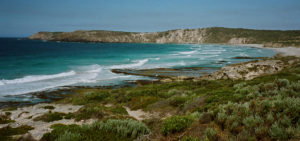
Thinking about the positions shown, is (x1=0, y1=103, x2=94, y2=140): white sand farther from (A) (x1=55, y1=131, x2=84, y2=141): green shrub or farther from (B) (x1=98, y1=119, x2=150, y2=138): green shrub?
(B) (x1=98, y1=119, x2=150, y2=138): green shrub

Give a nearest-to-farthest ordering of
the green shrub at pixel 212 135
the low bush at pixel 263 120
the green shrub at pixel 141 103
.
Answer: the low bush at pixel 263 120
the green shrub at pixel 212 135
the green shrub at pixel 141 103

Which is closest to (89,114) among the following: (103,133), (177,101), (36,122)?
(36,122)

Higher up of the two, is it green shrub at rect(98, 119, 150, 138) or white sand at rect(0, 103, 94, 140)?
green shrub at rect(98, 119, 150, 138)

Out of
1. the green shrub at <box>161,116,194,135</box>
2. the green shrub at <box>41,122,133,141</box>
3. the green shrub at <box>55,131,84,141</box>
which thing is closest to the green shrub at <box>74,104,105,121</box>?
the green shrub at <box>41,122,133,141</box>

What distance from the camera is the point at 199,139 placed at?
4941 millimetres

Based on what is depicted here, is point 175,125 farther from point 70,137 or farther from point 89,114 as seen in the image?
point 89,114

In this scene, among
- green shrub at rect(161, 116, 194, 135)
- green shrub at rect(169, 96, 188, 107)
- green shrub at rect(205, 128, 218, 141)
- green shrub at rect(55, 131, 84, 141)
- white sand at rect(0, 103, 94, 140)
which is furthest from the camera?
green shrub at rect(169, 96, 188, 107)

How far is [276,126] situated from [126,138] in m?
4.24

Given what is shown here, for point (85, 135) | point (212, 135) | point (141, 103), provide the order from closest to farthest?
1. point (212, 135)
2. point (85, 135)
3. point (141, 103)

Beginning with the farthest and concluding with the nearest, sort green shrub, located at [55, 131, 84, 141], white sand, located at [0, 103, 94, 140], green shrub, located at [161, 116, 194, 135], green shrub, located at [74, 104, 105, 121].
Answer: green shrub, located at [74, 104, 105, 121], white sand, located at [0, 103, 94, 140], green shrub, located at [161, 116, 194, 135], green shrub, located at [55, 131, 84, 141]

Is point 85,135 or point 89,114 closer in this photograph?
point 85,135

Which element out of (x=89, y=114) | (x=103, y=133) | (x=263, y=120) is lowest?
(x=89, y=114)

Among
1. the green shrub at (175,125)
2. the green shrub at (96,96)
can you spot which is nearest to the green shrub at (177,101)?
the green shrub at (175,125)

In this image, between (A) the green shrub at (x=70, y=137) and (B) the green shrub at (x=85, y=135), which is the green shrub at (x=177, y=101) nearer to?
(B) the green shrub at (x=85, y=135)
